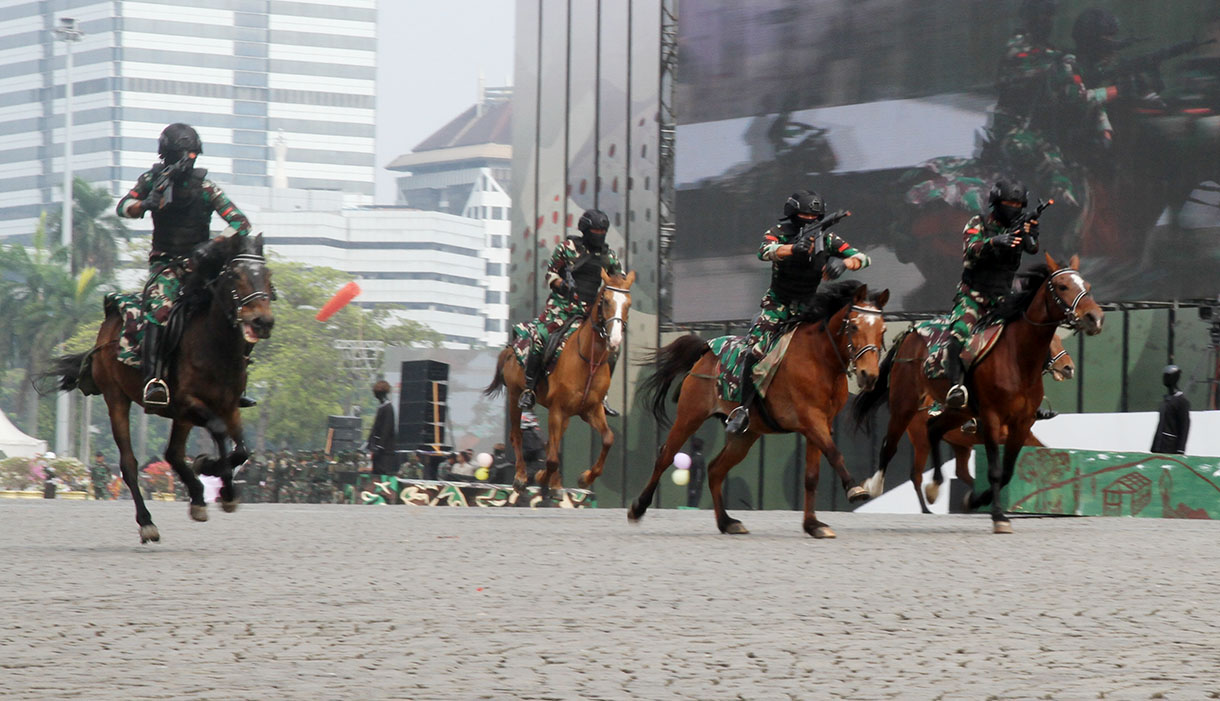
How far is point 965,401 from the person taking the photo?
15078 millimetres

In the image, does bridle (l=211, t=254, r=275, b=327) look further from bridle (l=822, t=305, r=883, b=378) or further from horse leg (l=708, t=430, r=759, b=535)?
→ bridle (l=822, t=305, r=883, b=378)

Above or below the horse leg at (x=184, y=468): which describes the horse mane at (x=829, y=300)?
above

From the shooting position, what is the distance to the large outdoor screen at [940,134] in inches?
1194

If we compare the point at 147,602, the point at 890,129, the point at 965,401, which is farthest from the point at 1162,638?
the point at 890,129

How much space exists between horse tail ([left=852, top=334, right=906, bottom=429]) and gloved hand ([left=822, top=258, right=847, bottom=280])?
387 centimetres

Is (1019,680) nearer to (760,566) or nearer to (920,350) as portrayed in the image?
(760,566)

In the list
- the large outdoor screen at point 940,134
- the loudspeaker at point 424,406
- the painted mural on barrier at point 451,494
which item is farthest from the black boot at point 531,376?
the loudspeaker at point 424,406

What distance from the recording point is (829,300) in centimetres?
1357

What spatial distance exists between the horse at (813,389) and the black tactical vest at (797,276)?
313mm

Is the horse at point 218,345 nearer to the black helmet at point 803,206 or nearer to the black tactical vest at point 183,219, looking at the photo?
the black tactical vest at point 183,219

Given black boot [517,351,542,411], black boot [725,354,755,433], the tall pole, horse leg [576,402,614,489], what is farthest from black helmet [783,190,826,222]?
the tall pole

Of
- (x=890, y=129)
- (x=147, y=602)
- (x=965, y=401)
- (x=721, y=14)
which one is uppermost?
(x=721, y=14)

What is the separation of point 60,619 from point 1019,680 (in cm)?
406

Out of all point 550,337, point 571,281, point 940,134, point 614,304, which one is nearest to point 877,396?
point 614,304
